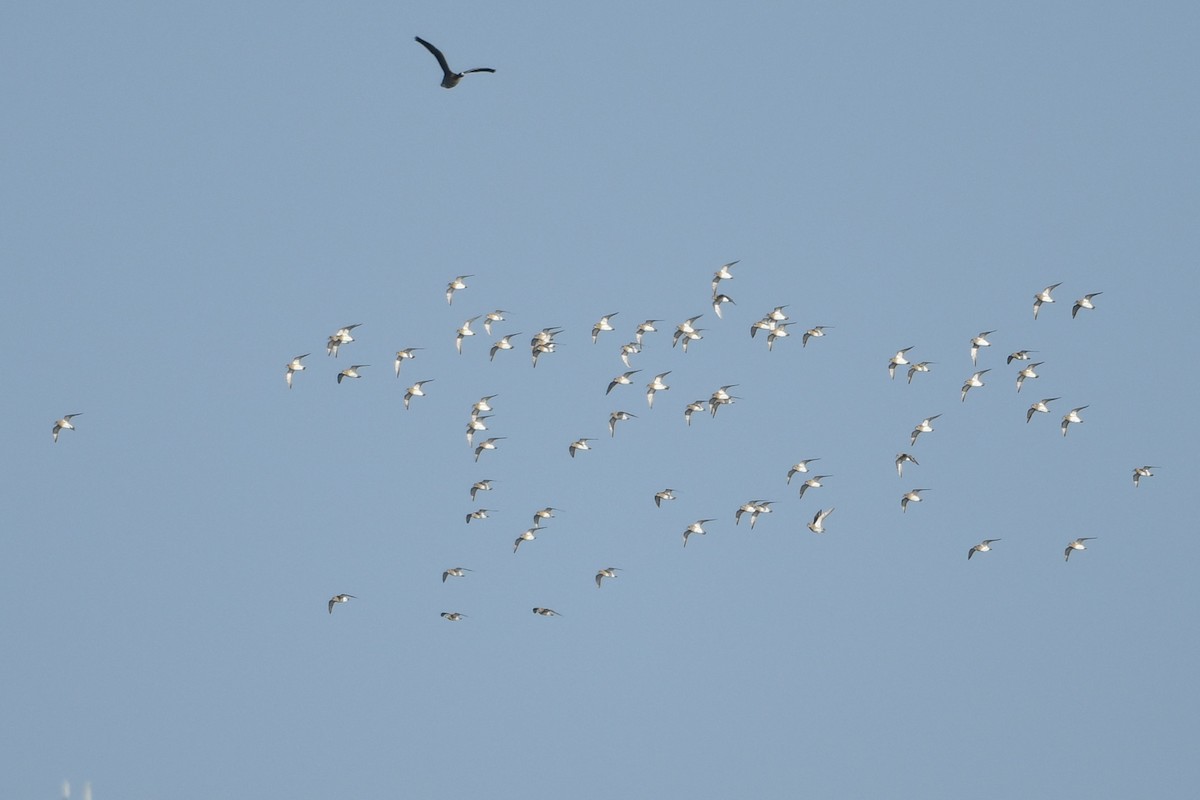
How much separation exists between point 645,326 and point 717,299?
3.52m

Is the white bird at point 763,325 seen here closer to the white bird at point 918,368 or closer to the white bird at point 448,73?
the white bird at point 918,368

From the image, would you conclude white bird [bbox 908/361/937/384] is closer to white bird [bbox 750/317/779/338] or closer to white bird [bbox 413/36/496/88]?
white bird [bbox 750/317/779/338]

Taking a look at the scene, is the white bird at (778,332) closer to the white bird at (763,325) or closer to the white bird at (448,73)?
the white bird at (763,325)

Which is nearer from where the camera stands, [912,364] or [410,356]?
[912,364]

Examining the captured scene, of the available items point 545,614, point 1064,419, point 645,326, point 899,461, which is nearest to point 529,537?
point 545,614

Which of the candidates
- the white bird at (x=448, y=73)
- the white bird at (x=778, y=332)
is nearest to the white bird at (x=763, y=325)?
the white bird at (x=778, y=332)

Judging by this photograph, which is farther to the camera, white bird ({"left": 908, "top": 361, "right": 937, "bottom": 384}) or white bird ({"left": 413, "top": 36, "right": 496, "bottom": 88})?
white bird ({"left": 908, "top": 361, "right": 937, "bottom": 384})

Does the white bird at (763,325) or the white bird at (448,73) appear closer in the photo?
the white bird at (448,73)

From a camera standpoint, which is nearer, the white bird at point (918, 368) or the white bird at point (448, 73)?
the white bird at point (448, 73)

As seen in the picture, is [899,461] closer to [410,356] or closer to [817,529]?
[817,529]

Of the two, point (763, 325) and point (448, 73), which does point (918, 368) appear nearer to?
point (763, 325)

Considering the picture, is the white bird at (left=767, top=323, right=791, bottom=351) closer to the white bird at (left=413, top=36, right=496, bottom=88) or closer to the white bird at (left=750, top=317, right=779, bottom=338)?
the white bird at (left=750, top=317, right=779, bottom=338)

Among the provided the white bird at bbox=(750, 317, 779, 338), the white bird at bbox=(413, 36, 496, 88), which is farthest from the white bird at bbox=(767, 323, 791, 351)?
the white bird at bbox=(413, 36, 496, 88)

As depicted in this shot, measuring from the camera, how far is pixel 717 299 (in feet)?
322
